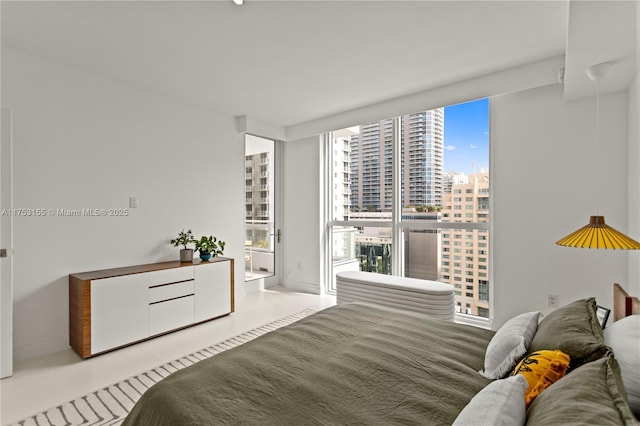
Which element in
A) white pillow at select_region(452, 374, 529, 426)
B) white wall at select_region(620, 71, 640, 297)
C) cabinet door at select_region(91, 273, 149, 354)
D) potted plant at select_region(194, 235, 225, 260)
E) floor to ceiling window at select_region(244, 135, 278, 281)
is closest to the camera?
white pillow at select_region(452, 374, 529, 426)

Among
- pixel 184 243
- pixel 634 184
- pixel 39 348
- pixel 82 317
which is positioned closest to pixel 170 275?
pixel 184 243

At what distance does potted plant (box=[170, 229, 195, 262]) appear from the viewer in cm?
379

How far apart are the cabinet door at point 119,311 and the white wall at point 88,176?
47 cm

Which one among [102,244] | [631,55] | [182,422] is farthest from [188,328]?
[631,55]

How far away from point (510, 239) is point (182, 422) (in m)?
3.34

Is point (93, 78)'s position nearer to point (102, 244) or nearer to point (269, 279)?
point (102, 244)

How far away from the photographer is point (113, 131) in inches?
135

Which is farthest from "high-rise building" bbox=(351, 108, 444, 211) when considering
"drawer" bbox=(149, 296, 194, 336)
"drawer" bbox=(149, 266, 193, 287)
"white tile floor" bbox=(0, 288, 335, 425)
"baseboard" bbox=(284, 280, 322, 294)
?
"drawer" bbox=(149, 296, 194, 336)

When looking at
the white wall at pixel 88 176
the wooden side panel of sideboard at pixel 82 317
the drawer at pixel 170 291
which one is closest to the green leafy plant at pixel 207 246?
the white wall at pixel 88 176

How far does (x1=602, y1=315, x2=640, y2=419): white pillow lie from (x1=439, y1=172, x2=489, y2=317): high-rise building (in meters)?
2.33

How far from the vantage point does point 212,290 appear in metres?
3.84

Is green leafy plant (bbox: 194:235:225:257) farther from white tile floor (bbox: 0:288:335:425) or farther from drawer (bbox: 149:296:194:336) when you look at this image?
white tile floor (bbox: 0:288:335:425)

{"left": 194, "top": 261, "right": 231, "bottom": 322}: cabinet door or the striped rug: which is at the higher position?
{"left": 194, "top": 261, "right": 231, "bottom": 322}: cabinet door

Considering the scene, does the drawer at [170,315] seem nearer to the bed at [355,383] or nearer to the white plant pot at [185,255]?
the white plant pot at [185,255]
